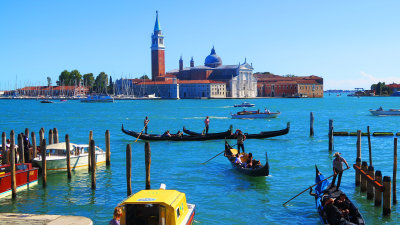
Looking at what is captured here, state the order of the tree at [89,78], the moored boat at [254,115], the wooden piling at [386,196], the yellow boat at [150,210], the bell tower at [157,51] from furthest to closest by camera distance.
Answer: the tree at [89,78] < the bell tower at [157,51] < the moored boat at [254,115] < the wooden piling at [386,196] < the yellow boat at [150,210]

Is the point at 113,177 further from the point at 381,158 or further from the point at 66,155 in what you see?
the point at 381,158

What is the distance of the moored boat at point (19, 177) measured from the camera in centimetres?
1324

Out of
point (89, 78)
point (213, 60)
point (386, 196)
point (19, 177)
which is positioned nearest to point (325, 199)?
point (386, 196)

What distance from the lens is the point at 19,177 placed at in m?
14.1

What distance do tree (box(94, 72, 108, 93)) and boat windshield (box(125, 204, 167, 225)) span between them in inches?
5500

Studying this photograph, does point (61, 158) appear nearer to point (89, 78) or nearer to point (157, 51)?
point (157, 51)

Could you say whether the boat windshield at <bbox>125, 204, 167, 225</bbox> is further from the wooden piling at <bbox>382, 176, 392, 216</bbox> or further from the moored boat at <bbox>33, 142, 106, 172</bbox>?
the moored boat at <bbox>33, 142, 106, 172</bbox>

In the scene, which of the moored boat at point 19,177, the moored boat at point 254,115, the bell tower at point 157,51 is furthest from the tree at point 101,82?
the moored boat at point 19,177

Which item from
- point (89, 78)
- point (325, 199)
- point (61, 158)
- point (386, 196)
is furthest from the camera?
point (89, 78)

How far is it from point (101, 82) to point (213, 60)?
32892 mm

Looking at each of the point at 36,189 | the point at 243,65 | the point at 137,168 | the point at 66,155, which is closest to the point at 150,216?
the point at 36,189

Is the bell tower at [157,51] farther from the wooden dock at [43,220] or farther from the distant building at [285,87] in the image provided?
the wooden dock at [43,220]

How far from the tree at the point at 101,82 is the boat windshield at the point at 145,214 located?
5500 inches

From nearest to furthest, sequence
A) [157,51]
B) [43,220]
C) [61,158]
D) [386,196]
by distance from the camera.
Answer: [43,220] < [386,196] < [61,158] < [157,51]
